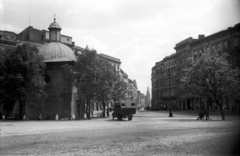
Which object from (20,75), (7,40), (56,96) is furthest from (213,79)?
(7,40)

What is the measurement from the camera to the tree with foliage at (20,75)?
4144 cm

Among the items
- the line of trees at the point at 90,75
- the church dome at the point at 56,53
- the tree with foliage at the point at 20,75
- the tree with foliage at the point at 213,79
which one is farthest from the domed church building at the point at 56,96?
the tree with foliage at the point at 213,79

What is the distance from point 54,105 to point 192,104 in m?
22.6

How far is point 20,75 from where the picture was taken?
4156cm

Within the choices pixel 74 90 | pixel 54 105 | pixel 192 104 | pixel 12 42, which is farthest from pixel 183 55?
pixel 12 42

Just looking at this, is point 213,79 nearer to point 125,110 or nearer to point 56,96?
point 125,110

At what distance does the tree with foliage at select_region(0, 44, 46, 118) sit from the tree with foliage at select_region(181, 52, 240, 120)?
21385mm

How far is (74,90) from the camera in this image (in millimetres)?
48531

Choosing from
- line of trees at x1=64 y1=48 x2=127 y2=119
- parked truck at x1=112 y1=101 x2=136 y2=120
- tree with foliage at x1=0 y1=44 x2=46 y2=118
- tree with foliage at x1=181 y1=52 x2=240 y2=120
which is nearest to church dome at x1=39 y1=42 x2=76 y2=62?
line of trees at x1=64 y1=48 x2=127 y2=119

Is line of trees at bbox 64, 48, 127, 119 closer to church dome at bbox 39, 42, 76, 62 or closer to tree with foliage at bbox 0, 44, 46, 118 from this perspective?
church dome at bbox 39, 42, 76, 62

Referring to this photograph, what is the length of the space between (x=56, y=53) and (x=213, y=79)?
88.0 ft

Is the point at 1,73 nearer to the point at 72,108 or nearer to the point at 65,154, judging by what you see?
the point at 72,108

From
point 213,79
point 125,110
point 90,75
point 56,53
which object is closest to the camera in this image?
point 213,79

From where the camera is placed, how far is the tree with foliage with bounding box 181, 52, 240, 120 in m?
33.2
